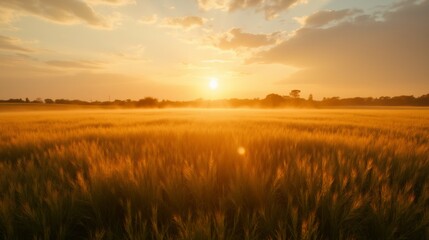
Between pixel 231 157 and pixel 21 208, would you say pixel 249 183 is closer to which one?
pixel 231 157

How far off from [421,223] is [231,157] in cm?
150

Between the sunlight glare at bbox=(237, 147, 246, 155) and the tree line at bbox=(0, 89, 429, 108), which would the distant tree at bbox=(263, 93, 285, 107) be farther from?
the sunlight glare at bbox=(237, 147, 246, 155)

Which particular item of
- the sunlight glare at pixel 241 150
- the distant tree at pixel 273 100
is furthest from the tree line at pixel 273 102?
the sunlight glare at pixel 241 150

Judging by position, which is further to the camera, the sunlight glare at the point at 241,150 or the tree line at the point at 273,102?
the tree line at the point at 273,102

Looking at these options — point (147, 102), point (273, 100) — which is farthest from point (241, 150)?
A: point (273, 100)

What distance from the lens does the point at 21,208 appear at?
139 centimetres

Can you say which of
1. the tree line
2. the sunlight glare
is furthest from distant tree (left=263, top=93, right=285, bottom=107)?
the sunlight glare

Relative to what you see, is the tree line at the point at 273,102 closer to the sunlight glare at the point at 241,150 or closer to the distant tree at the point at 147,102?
the distant tree at the point at 147,102

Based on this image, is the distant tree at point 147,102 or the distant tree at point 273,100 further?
the distant tree at point 273,100

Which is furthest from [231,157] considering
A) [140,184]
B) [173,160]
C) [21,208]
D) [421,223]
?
[21,208]

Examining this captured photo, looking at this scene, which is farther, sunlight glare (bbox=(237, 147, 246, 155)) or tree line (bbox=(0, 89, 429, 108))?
tree line (bbox=(0, 89, 429, 108))

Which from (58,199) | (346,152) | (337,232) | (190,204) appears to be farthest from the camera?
(346,152)

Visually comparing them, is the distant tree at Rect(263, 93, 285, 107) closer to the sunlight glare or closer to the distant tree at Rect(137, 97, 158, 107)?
the distant tree at Rect(137, 97, 158, 107)

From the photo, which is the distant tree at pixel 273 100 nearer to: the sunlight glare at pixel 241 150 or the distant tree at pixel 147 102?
the distant tree at pixel 147 102
